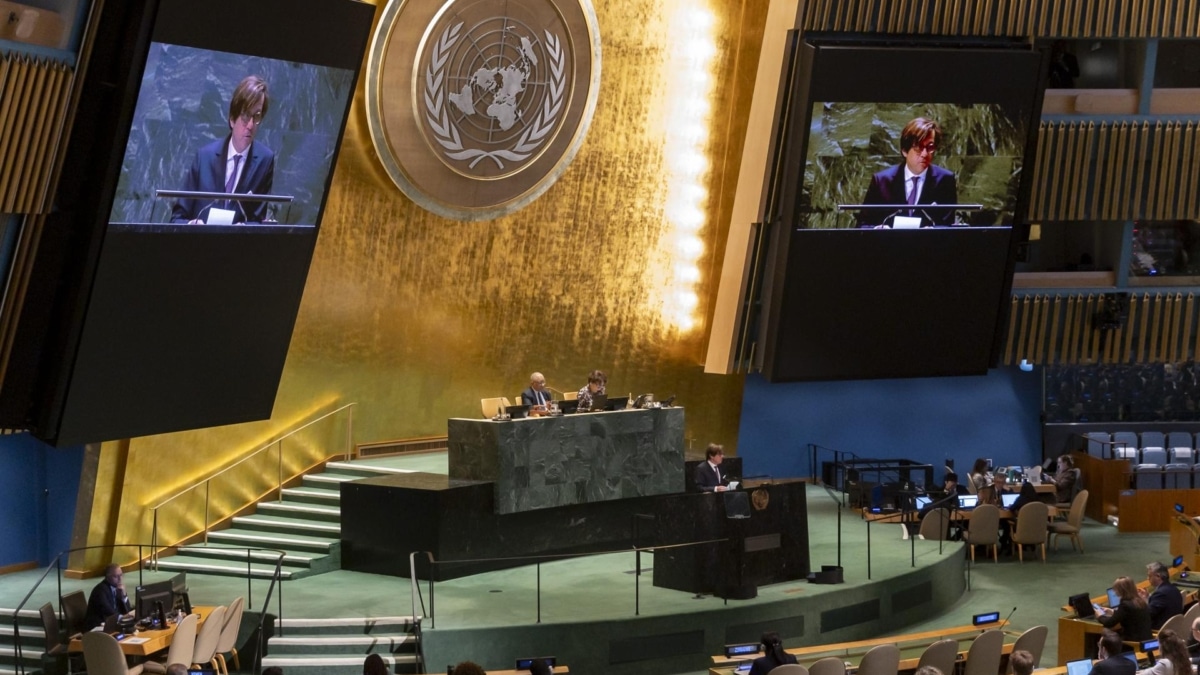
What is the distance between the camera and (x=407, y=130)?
15617 millimetres

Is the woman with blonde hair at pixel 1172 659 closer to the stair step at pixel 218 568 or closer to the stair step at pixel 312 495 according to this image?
the stair step at pixel 218 568

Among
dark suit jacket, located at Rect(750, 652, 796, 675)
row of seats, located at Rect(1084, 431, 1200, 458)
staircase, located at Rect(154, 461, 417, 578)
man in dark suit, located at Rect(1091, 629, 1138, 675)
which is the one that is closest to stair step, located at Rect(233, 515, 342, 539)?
staircase, located at Rect(154, 461, 417, 578)

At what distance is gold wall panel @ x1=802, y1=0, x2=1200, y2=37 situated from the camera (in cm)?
A: 1642

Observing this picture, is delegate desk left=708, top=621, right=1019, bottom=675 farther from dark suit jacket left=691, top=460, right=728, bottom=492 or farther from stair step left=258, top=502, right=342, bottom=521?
stair step left=258, top=502, right=342, bottom=521

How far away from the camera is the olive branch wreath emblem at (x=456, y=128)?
15.6 meters

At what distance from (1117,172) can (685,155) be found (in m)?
5.24

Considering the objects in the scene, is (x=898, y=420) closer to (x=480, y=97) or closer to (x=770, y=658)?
(x=480, y=97)

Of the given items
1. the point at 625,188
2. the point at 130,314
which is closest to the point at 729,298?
the point at 625,188

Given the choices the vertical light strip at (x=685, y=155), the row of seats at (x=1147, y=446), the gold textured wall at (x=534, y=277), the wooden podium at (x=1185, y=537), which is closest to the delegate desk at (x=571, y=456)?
the gold textured wall at (x=534, y=277)

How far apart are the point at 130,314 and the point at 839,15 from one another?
8196 mm

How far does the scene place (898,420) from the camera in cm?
2047

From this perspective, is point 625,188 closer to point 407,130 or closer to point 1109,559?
point 407,130

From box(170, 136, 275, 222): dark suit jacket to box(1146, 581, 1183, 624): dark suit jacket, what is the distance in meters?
7.66

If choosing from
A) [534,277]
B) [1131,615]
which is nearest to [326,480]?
[534,277]
